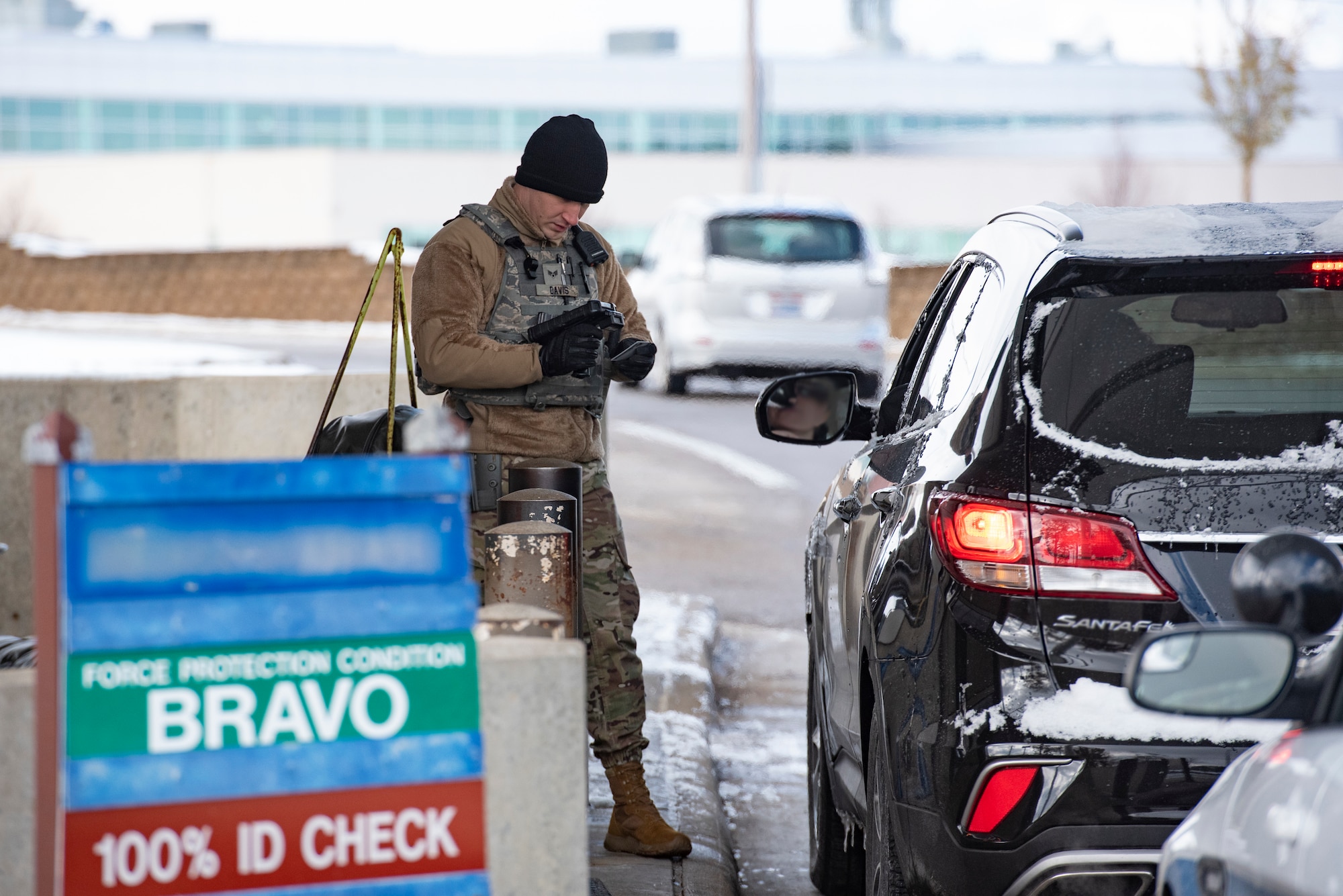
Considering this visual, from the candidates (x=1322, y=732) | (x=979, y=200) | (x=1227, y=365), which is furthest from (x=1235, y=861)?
(x=979, y=200)

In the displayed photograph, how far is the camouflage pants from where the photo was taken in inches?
190

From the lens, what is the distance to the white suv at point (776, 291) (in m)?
16.3

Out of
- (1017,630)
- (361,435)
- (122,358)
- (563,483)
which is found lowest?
(1017,630)

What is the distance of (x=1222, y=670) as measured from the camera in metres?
2.28

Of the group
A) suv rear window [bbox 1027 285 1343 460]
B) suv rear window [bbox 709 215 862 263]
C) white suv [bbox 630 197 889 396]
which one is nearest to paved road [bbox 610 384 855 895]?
white suv [bbox 630 197 889 396]

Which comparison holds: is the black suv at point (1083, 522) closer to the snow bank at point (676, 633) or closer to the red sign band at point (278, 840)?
the red sign band at point (278, 840)

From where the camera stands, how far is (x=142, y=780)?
2.33m

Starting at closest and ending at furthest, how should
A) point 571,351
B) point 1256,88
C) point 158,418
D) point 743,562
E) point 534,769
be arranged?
point 534,769 → point 571,351 → point 158,418 → point 743,562 → point 1256,88

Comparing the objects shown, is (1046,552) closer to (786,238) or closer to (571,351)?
(571,351)

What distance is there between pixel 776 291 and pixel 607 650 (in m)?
11.7

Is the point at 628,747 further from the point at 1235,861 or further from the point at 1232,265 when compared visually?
the point at 1235,861

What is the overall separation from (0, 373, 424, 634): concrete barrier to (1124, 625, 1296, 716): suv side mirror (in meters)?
4.81

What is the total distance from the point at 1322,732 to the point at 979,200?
5977 centimetres

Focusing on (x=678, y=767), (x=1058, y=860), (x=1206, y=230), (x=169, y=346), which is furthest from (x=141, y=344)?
(x=1058, y=860)
